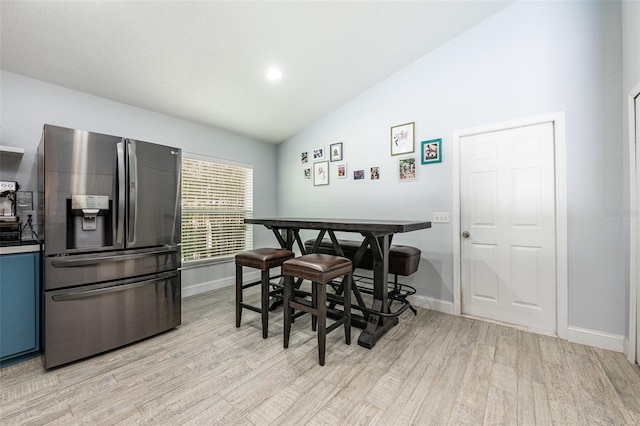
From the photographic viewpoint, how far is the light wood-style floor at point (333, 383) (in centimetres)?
149

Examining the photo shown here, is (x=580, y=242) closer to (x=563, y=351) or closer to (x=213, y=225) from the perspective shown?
(x=563, y=351)

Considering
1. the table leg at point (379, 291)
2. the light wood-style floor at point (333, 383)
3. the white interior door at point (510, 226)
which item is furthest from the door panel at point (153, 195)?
the white interior door at point (510, 226)

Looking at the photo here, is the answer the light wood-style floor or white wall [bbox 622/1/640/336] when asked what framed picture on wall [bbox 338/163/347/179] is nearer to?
the light wood-style floor

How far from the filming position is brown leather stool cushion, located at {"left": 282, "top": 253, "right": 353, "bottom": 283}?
6.50ft

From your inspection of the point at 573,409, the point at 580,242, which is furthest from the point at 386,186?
the point at 573,409

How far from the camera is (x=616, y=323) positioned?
217 centimetres

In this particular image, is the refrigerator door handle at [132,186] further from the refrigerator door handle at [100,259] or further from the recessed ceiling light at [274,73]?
the recessed ceiling light at [274,73]

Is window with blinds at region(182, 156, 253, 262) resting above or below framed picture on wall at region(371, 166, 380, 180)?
below

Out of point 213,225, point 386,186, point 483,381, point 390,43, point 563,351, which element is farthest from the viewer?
point 213,225

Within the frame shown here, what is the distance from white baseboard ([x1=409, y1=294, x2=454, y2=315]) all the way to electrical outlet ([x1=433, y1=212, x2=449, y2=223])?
0.91 m

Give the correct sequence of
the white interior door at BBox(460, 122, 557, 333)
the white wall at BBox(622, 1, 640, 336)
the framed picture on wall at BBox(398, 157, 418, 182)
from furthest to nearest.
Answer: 1. the framed picture on wall at BBox(398, 157, 418, 182)
2. the white interior door at BBox(460, 122, 557, 333)
3. the white wall at BBox(622, 1, 640, 336)

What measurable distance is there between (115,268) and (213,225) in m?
1.73

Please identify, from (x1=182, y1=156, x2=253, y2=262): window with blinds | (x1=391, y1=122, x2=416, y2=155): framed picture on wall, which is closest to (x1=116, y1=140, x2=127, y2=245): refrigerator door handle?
(x1=182, y1=156, x2=253, y2=262): window with blinds

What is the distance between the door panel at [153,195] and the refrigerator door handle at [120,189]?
0.16ft
